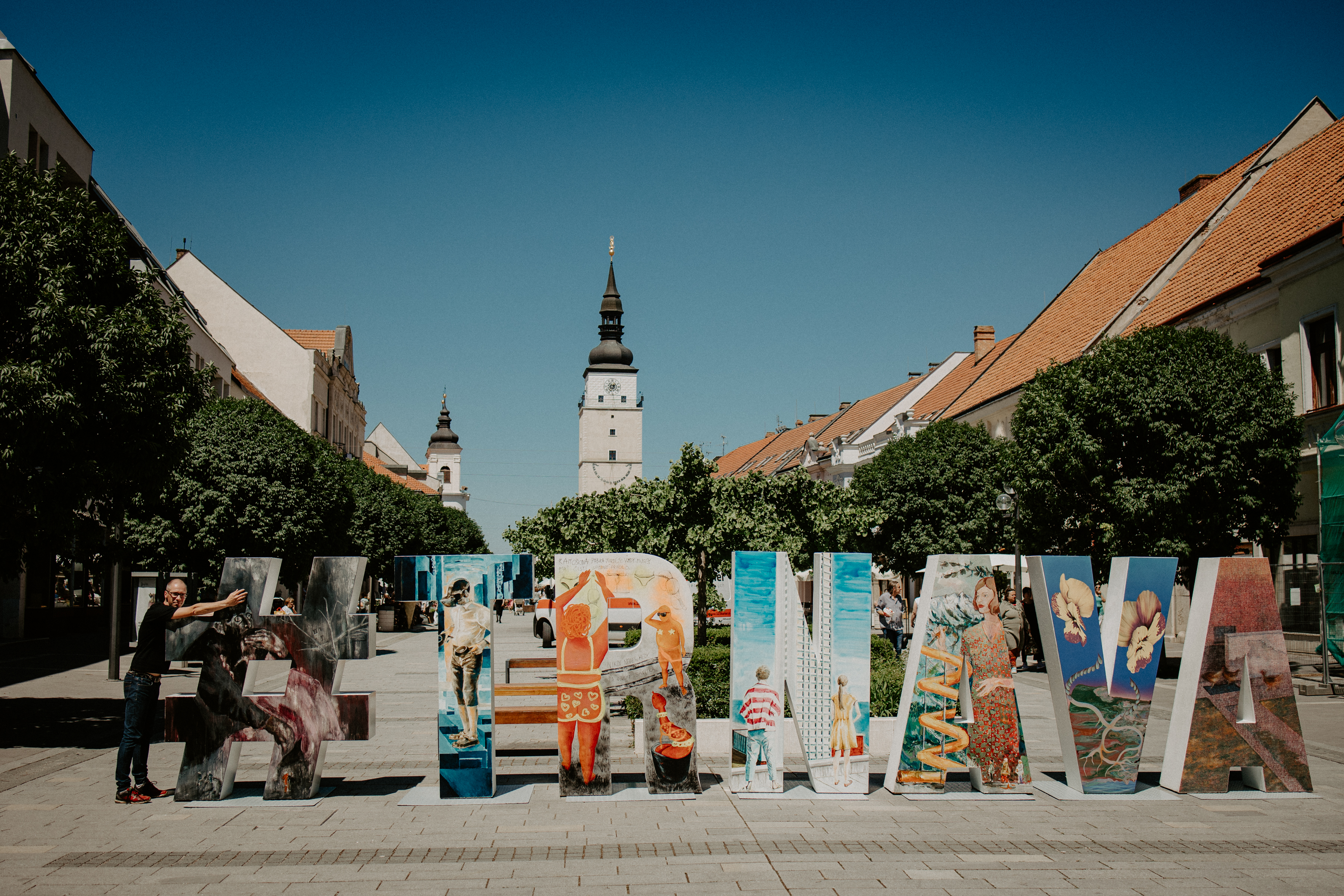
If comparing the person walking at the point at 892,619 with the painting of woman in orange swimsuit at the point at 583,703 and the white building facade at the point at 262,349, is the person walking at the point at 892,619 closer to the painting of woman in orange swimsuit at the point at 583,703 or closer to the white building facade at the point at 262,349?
the painting of woman in orange swimsuit at the point at 583,703

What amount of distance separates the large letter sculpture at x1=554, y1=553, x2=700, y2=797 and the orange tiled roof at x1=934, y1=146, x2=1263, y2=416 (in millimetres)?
24843

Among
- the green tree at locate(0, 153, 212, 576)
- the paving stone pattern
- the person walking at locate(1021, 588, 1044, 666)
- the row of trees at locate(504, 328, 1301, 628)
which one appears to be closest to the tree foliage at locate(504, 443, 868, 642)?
the row of trees at locate(504, 328, 1301, 628)

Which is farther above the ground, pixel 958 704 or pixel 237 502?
pixel 237 502

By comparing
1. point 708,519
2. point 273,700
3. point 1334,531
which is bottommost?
point 273,700

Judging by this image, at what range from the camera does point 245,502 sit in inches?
1113

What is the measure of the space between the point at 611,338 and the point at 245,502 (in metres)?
91.2

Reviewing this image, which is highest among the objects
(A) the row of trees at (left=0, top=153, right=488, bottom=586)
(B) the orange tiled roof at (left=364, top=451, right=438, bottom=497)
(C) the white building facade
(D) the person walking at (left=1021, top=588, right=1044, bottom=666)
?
(C) the white building facade

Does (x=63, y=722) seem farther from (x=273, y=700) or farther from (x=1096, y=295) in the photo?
(x=1096, y=295)

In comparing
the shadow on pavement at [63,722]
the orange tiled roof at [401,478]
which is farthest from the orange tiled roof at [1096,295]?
the orange tiled roof at [401,478]

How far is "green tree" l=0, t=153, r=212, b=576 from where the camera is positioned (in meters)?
11.8

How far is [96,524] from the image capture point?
14.8m

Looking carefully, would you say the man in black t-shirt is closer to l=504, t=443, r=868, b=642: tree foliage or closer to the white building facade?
l=504, t=443, r=868, b=642: tree foliage

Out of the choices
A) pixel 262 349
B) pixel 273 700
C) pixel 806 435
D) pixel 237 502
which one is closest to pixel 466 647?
pixel 273 700

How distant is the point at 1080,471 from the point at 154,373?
61.7ft
